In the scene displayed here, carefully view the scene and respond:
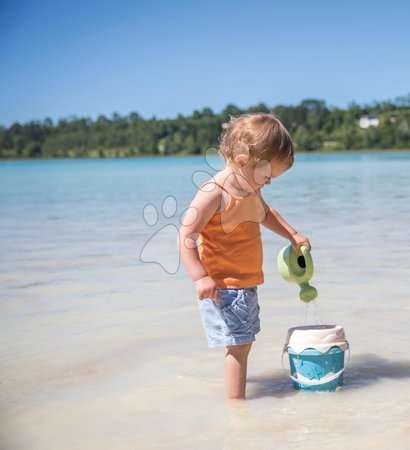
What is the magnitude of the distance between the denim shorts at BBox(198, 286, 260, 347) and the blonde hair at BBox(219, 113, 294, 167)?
1.81ft

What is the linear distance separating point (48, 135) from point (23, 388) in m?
105

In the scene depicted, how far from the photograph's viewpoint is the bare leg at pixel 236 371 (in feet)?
9.78

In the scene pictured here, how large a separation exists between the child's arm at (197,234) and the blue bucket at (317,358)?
43 centimetres

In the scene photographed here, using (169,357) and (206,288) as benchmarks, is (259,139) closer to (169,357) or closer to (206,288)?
(206,288)

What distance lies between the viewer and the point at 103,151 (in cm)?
10031

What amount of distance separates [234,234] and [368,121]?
89.7 metres

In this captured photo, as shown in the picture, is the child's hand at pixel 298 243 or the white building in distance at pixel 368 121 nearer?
the child's hand at pixel 298 243

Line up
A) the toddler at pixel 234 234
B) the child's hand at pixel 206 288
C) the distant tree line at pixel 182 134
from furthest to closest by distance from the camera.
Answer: the distant tree line at pixel 182 134 → the toddler at pixel 234 234 → the child's hand at pixel 206 288

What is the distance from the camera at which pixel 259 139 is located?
291cm

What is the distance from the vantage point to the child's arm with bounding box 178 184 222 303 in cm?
284

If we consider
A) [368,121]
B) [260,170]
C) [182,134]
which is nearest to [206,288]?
[260,170]

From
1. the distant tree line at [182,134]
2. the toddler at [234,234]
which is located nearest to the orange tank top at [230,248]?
the toddler at [234,234]

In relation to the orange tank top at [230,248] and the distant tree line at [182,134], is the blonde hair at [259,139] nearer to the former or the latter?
the orange tank top at [230,248]

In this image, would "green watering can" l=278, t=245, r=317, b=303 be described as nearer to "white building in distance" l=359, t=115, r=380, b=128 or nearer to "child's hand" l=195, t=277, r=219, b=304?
"child's hand" l=195, t=277, r=219, b=304
